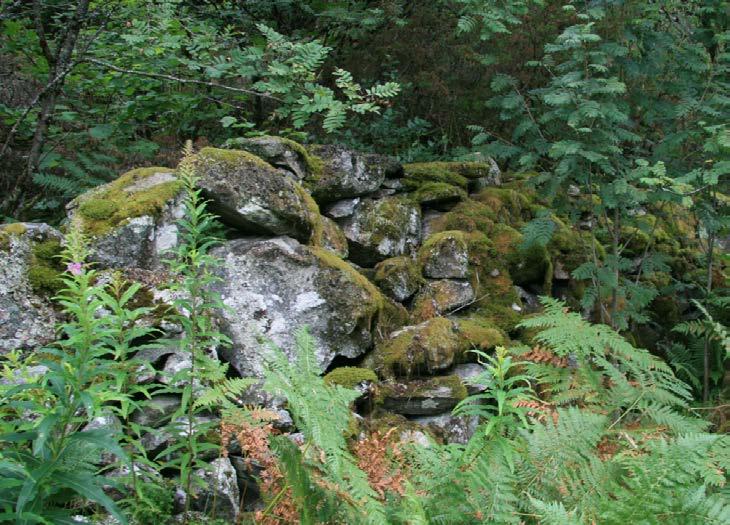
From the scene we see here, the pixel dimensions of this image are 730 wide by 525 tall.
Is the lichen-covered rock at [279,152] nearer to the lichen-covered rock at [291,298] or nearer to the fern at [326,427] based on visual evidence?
the lichen-covered rock at [291,298]

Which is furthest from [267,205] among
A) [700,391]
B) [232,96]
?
[700,391]

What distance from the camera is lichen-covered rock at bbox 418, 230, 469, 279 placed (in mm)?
5453

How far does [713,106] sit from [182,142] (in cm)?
506

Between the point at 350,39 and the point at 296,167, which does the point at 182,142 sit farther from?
the point at 350,39

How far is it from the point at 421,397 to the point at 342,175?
2283 mm

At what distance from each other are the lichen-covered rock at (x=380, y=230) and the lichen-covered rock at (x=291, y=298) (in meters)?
0.99

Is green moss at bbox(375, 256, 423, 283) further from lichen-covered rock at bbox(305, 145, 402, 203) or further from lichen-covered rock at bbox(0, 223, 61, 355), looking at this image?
lichen-covered rock at bbox(0, 223, 61, 355)

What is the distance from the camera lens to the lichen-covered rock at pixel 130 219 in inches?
153

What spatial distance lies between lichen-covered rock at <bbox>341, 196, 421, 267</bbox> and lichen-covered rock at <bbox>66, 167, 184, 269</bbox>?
1.74 metres

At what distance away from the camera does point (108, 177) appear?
529 cm

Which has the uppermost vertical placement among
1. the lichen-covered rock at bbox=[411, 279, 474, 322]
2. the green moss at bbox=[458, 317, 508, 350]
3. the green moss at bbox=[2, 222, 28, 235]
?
the green moss at bbox=[2, 222, 28, 235]

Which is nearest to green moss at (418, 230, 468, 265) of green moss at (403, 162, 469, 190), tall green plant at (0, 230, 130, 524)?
green moss at (403, 162, 469, 190)

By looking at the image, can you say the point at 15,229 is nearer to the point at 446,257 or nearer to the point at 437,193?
the point at 446,257

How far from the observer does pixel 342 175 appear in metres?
5.57
